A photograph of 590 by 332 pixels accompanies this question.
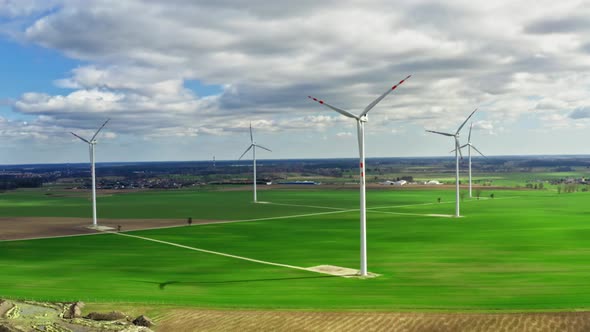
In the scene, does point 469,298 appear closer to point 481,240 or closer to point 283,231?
point 481,240

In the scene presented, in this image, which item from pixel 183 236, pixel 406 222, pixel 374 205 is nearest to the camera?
pixel 183 236

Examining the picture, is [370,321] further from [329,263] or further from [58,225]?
[58,225]

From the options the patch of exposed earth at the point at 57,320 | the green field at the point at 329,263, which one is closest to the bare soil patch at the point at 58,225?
the green field at the point at 329,263

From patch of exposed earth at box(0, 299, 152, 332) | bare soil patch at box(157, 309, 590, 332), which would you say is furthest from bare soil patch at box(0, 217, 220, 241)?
bare soil patch at box(157, 309, 590, 332)


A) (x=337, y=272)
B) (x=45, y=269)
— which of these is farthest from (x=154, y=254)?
(x=337, y=272)

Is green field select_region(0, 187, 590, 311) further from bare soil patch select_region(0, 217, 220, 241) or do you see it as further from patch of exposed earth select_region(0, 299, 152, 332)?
bare soil patch select_region(0, 217, 220, 241)

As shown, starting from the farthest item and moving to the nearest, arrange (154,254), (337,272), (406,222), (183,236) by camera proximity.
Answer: (406,222), (183,236), (154,254), (337,272)
